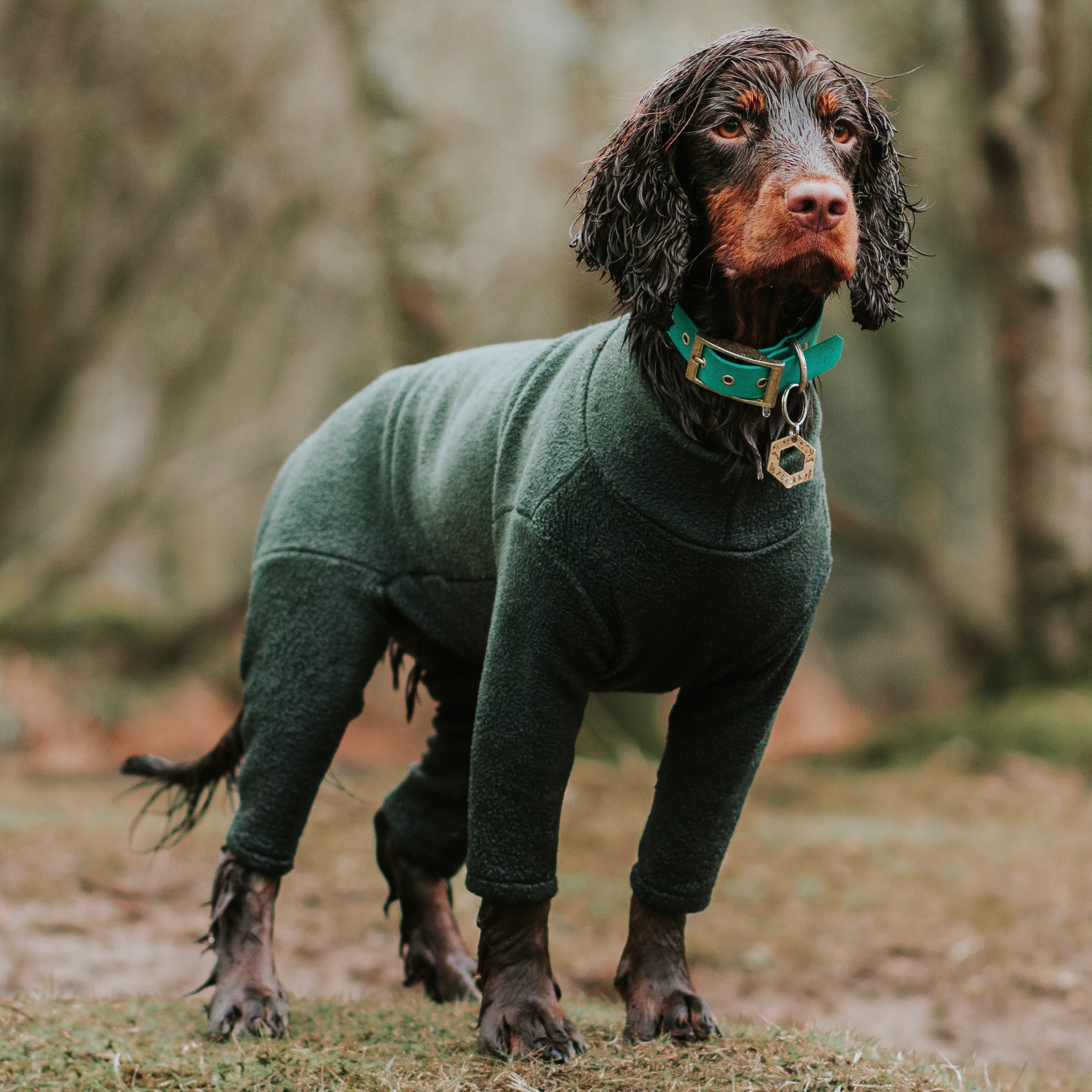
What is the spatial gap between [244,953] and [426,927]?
77cm

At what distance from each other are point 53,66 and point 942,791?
9070 mm

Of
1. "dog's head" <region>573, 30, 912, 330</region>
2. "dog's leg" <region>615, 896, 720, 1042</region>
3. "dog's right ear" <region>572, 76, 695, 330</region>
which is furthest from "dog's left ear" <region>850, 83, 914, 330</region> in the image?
"dog's leg" <region>615, 896, 720, 1042</region>

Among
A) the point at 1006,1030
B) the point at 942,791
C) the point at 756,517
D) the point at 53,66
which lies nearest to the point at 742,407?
the point at 756,517

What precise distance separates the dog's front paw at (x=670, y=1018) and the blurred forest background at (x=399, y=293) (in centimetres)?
586

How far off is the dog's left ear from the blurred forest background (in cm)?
563

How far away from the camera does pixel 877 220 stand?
2863mm

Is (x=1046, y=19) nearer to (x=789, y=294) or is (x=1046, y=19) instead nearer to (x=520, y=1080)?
(x=789, y=294)

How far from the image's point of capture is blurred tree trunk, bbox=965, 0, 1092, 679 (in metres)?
9.38

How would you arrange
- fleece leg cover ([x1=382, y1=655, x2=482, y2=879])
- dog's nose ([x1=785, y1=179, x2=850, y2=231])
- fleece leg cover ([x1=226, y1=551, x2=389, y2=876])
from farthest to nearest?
fleece leg cover ([x1=382, y1=655, x2=482, y2=879]) → fleece leg cover ([x1=226, y1=551, x2=389, y2=876]) → dog's nose ([x1=785, y1=179, x2=850, y2=231])

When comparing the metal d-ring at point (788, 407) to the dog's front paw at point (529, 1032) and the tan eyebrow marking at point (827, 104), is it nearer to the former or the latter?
the tan eyebrow marking at point (827, 104)

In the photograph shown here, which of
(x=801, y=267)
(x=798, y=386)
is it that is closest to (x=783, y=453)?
(x=798, y=386)

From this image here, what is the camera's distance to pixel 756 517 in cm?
277

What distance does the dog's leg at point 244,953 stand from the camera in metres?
3.26

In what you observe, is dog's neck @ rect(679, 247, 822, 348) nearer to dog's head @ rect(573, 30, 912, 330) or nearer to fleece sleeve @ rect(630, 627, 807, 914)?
dog's head @ rect(573, 30, 912, 330)
